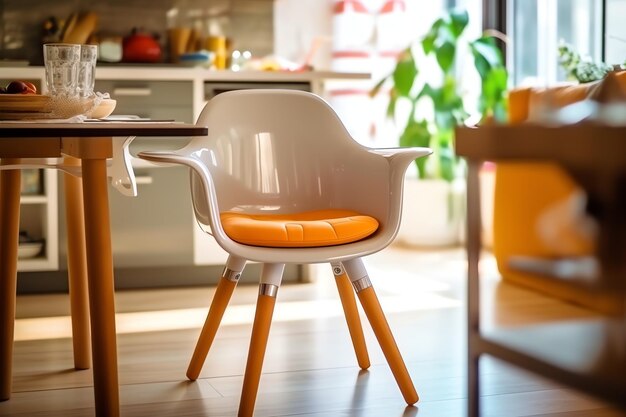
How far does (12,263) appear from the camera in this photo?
2533mm

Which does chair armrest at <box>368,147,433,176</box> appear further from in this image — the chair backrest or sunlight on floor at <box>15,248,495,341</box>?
sunlight on floor at <box>15,248,495,341</box>

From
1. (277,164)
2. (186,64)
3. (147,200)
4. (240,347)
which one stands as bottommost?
(240,347)

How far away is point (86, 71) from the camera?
2281mm

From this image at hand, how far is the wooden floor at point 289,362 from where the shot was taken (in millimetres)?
2391

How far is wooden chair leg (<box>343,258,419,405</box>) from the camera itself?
2.42m

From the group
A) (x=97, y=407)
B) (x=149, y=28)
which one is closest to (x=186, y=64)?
(x=149, y=28)

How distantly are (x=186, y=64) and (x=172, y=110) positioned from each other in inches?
20.3

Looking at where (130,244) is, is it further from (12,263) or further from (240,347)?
(12,263)

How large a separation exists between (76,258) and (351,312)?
80cm

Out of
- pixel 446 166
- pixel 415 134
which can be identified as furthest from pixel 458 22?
pixel 446 166

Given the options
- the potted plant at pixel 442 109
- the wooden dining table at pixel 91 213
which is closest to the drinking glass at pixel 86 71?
the wooden dining table at pixel 91 213

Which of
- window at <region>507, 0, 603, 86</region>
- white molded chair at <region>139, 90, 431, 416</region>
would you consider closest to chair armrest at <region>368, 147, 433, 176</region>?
white molded chair at <region>139, 90, 431, 416</region>

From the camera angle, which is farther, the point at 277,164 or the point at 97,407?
the point at 277,164

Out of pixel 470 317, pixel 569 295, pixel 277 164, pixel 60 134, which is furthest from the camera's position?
pixel 277 164
